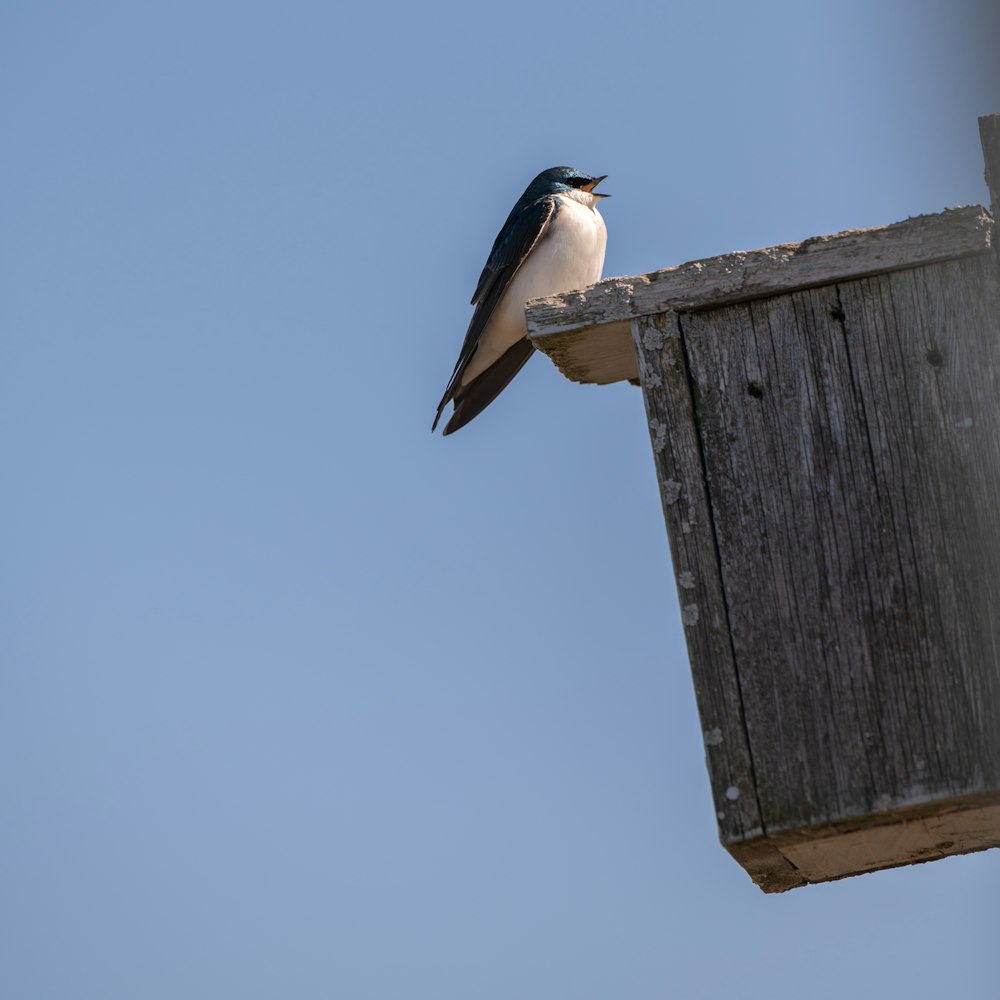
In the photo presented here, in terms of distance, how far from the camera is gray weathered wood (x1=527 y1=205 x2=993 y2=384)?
2.37m

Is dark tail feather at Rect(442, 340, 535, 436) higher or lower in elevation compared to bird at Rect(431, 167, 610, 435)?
lower

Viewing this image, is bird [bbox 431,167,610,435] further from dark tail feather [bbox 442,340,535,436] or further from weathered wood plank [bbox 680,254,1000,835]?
weathered wood plank [bbox 680,254,1000,835]

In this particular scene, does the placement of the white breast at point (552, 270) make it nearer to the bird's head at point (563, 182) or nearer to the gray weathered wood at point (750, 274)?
the bird's head at point (563, 182)

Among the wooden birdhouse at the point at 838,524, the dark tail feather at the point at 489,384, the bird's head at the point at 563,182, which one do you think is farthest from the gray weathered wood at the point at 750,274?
the bird's head at the point at 563,182

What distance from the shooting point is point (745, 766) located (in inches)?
90.0

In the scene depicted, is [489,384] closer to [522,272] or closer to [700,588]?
[522,272]

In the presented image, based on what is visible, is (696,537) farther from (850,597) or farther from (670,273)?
(670,273)

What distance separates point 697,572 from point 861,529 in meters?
0.26

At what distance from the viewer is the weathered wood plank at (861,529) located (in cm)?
224

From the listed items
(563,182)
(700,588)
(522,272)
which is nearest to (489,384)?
(522,272)

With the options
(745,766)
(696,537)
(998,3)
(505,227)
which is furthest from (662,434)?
(505,227)

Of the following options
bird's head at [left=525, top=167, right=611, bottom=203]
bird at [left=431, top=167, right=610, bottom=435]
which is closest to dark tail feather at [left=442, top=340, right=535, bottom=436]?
bird at [left=431, top=167, right=610, bottom=435]

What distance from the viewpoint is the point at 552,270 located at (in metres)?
4.00

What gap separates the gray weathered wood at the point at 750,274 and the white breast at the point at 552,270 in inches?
44.1
